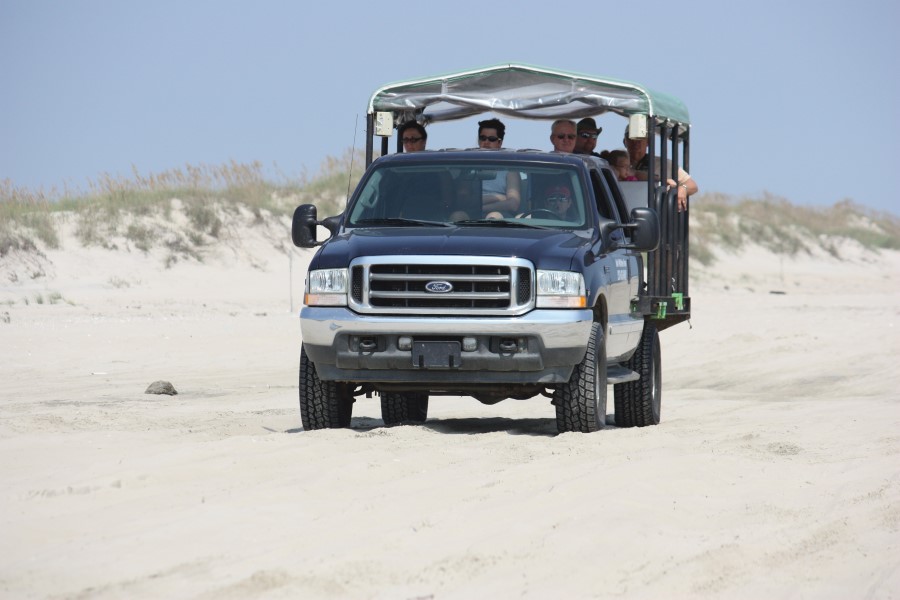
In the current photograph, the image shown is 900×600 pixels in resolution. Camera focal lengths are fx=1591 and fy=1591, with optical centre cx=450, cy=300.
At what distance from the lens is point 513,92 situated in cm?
1318

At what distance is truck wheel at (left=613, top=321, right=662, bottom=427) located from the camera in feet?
40.5

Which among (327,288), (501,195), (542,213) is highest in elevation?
(501,195)

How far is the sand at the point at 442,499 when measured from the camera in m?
5.94

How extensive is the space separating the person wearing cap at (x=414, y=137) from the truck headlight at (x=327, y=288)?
3465 mm

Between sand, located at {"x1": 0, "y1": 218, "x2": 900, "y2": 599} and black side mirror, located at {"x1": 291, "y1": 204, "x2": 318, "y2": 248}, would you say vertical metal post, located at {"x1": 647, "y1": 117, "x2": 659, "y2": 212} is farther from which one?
black side mirror, located at {"x1": 291, "y1": 204, "x2": 318, "y2": 248}

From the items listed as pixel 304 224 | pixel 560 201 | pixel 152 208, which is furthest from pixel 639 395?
pixel 152 208

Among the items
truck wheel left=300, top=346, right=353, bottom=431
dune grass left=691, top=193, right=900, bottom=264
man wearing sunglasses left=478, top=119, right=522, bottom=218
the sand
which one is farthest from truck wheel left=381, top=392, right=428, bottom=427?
dune grass left=691, top=193, right=900, bottom=264

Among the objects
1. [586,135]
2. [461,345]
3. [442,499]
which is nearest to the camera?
[442,499]

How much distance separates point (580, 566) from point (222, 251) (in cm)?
2706

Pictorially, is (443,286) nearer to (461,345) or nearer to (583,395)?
(461,345)

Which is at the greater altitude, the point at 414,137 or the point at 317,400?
the point at 414,137

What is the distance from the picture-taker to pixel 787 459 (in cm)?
931

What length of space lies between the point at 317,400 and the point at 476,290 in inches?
55.3

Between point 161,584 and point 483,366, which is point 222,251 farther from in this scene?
point 161,584
